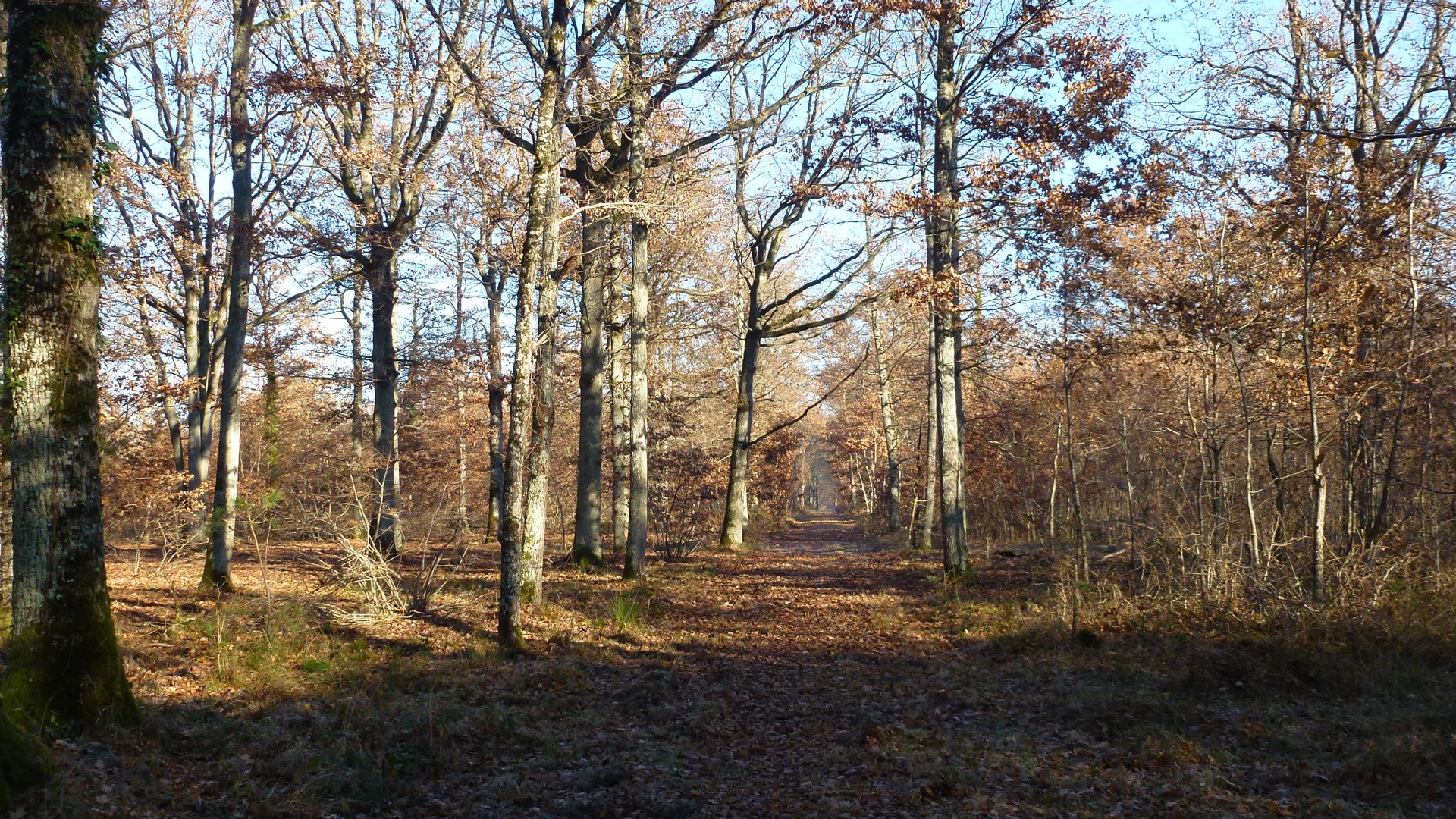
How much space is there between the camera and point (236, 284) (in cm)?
1362

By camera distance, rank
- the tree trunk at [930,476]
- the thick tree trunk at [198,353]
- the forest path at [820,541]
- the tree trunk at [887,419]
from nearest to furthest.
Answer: the thick tree trunk at [198,353]
the tree trunk at [930,476]
the forest path at [820,541]
the tree trunk at [887,419]

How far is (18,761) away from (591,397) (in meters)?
12.4

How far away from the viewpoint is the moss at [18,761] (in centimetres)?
472

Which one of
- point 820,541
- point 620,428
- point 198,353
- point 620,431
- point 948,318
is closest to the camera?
point 948,318

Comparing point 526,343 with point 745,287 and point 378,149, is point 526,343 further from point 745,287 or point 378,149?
point 745,287

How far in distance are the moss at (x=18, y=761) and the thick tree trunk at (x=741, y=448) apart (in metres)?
18.0

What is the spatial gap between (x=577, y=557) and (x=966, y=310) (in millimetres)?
9043

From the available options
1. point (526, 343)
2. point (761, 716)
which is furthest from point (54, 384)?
point (761, 716)

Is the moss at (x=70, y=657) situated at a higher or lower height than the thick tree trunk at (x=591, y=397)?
lower

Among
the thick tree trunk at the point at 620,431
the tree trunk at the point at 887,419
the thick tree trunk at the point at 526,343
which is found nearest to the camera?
the thick tree trunk at the point at 526,343

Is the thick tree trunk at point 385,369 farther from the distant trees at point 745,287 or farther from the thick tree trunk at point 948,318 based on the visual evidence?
the thick tree trunk at point 948,318

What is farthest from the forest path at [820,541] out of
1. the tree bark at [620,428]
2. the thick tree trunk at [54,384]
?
the thick tree trunk at [54,384]

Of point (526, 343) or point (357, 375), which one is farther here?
point (357, 375)

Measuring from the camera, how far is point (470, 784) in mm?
6328
